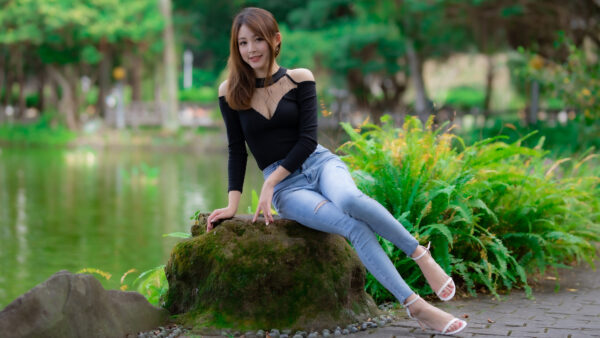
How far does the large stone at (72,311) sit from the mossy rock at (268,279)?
34 cm

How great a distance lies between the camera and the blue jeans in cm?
349

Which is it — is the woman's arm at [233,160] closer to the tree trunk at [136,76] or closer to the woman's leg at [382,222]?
the woman's leg at [382,222]

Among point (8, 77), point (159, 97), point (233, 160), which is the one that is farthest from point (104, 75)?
point (233, 160)

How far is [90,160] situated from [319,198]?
1893 cm

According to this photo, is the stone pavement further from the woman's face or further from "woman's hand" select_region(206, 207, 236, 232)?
the woman's face

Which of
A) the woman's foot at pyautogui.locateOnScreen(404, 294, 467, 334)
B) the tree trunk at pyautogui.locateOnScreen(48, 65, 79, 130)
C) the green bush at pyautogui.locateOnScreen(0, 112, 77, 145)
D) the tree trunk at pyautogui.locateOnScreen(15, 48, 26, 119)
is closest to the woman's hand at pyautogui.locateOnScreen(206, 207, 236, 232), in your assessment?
the woman's foot at pyautogui.locateOnScreen(404, 294, 467, 334)

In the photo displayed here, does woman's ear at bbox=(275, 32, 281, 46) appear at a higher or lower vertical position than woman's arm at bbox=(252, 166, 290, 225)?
higher

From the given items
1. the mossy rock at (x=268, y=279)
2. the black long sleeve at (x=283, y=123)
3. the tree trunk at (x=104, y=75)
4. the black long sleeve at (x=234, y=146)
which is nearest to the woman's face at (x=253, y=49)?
the black long sleeve at (x=283, y=123)

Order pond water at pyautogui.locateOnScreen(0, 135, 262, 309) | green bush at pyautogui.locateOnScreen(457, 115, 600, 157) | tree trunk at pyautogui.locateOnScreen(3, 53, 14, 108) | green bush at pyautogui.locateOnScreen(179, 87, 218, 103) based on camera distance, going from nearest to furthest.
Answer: pond water at pyautogui.locateOnScreen(0, 135, 262, 309) → green bush at pyautogui.locateOnScreen(457, 115, 600, 157) → tree trunk at pyautogui.locateOnScreen(3, 53, 14, 108) → green bush at pyautogui.locateOnScreen(179, 87, 218, 103)

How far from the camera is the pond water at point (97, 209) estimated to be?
26.1 ft

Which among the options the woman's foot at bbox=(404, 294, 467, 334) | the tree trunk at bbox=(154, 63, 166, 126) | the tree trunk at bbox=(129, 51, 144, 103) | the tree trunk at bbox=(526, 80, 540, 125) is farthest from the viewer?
the tree trunk at bbox=(129, 51, 144, 103)

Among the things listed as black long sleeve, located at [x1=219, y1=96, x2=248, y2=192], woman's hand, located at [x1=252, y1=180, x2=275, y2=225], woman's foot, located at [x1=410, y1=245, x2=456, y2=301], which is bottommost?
woman's foot, located at [x1=410, y1=245, x2=456, y2=301]

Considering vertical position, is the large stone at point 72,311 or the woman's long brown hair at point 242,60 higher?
the woman's long brown hair at point 242,60

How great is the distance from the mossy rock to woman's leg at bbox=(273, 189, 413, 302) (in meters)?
0.14
